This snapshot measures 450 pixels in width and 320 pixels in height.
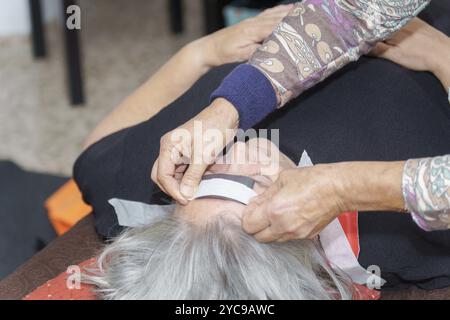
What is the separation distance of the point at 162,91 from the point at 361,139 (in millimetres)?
510

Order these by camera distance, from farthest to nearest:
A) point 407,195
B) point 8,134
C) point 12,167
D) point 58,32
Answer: point 58,32 → point 8,134 → point 12,167 → point 407,195

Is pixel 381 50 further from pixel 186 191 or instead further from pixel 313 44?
pixel 186 191

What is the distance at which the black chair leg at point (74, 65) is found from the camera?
2961 millimetres

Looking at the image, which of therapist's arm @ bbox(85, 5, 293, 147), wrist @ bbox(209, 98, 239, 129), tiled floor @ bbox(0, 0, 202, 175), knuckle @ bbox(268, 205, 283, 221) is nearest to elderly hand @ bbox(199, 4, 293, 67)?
therapist's arm @ bbox(85, 5, 293, 147)

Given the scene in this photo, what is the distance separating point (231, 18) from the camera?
2.95m

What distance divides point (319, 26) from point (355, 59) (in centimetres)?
10

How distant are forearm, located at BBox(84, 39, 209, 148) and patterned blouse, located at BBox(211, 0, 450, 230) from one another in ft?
1.05

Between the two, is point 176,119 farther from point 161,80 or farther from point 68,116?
point 68,116

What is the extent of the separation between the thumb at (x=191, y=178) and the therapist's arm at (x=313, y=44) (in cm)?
15

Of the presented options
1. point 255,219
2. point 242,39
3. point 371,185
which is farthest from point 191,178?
point 242,39

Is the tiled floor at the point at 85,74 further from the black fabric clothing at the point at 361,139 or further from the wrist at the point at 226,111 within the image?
the wrist at the point at 226,111

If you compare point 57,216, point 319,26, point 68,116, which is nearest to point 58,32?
point 68,116

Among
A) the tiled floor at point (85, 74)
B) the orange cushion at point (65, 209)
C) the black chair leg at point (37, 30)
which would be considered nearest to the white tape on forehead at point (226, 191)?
the orange cushion at point (65, 209)

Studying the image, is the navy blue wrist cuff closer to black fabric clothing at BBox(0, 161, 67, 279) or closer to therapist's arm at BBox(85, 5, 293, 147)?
therapist's arm at BBox(85, 5, 293, 147)
